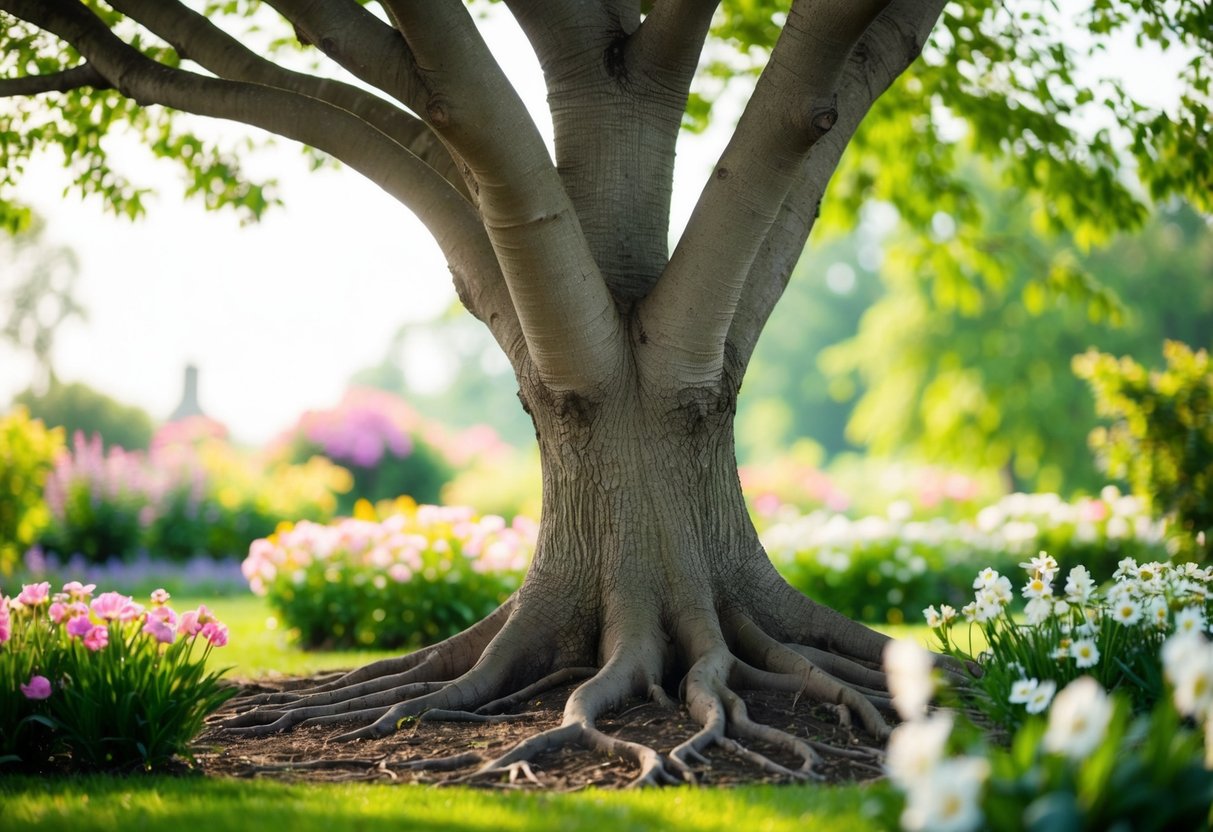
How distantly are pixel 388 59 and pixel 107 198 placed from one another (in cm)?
369

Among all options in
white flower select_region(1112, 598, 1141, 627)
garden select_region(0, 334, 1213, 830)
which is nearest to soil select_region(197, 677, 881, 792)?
garden select_region(0, 334, 1213, 830)

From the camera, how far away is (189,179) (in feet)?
23.9

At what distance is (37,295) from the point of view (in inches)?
1448

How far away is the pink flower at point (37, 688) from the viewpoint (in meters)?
3.60

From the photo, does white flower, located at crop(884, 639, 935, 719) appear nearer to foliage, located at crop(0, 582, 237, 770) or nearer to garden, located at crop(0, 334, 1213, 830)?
garden, located at crop(0, 334, 1213, 830)

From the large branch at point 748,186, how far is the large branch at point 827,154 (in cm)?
43

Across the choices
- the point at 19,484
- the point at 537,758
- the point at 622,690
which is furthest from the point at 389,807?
the point at 19,484

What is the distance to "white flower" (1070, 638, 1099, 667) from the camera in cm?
341

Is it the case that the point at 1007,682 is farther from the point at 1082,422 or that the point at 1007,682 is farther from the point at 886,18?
the point at 1082,422

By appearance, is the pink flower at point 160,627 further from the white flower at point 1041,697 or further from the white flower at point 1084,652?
the white flower at point 1084,652

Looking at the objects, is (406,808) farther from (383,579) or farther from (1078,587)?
(383,579)

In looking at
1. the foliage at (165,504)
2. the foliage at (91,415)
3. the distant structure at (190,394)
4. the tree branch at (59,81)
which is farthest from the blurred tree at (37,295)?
the tree branch at (59,81)

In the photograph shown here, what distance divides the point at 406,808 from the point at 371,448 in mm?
16685

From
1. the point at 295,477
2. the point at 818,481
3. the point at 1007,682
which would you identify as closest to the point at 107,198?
the point at 1007,682
